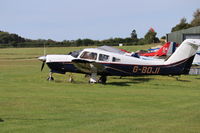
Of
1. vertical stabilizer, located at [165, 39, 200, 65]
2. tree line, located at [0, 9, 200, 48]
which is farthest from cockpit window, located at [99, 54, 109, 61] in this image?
tree line, located at [0, 9, 200, 48]

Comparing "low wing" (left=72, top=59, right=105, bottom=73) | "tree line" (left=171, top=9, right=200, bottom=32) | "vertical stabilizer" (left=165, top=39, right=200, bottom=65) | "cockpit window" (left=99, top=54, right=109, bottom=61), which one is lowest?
"low wing" (left=72, top=59, right=105, bottom=73)

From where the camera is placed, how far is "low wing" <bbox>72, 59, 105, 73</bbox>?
16938mm

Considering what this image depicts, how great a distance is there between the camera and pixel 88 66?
56.9 feet

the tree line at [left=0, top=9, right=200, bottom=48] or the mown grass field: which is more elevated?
the tree line at [left=0, top=9, right=200, bottom=48]

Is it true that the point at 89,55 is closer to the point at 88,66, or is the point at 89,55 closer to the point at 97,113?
the point at 88,66

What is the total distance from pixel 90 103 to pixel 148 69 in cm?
740

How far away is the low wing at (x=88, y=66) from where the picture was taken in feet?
55.6

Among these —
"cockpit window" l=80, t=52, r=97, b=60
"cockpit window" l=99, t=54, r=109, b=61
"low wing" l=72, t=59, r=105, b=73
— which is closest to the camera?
"low wing" l=72, t=59, r=105, b=73

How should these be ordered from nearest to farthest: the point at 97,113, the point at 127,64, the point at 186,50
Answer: the point at 97,113, the point at 186,50, the point at 127,64

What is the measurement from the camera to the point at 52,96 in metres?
12.1

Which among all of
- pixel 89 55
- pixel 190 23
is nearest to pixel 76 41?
pixel 190 23

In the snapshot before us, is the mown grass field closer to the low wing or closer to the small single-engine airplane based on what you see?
the low wing

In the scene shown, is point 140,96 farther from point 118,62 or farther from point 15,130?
point 15,130

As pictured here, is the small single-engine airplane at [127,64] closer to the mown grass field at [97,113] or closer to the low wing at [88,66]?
the low wing at [88,66]
